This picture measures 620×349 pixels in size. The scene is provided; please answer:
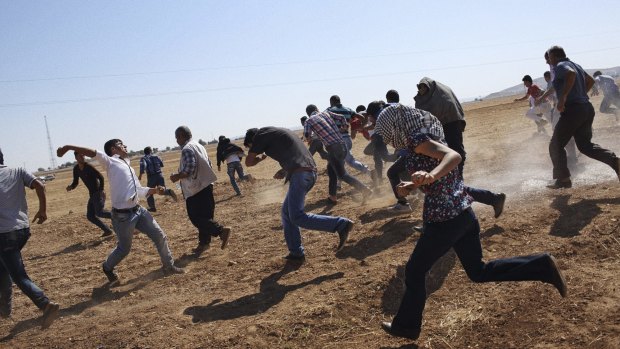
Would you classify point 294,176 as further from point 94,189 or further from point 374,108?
point 94,189

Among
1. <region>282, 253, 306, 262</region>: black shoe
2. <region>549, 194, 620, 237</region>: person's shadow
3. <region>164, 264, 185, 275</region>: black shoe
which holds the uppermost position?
<region>549, 194, 620, 237</region>: person's shadow

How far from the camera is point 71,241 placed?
10586mm

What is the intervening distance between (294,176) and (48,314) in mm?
2989

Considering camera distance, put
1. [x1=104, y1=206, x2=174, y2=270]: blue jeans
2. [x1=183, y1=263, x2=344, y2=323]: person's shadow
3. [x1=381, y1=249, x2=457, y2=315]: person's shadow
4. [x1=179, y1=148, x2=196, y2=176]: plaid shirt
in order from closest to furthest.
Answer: [x1=381, y1=249, x2=457, y2=315]: person's shadow → [x1=183, y1=263, x2=344, y2=323]: person's shadow → [x1=104, y1=206, x2=174, y2=270]: blue jeans → [x1=179, y1=148, x2=196, y2=176]: plaid shirt

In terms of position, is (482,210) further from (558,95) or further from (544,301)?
(544,301)

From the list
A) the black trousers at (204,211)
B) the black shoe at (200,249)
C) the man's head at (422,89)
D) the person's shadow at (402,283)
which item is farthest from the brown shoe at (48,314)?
the man's head at (422,89)

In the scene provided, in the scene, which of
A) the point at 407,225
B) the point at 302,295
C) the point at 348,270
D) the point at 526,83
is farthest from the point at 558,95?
the point at 526,83

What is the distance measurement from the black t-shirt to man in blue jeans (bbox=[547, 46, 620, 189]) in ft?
11.1

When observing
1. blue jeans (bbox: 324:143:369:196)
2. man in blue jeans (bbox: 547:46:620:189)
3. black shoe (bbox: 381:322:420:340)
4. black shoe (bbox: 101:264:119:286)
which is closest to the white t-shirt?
black shoe (bbox: 101:264:119:286)

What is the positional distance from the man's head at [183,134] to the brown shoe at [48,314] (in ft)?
8.81

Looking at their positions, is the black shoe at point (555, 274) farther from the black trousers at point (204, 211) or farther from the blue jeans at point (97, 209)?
the blue jeans at point (97, 209)

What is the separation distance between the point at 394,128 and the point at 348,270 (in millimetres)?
2198

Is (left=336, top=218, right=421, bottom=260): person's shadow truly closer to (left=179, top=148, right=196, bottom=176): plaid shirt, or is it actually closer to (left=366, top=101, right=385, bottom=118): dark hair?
(left=366, top=101, right=385, bottom=118): dark hair

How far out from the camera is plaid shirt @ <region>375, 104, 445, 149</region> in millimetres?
3637
